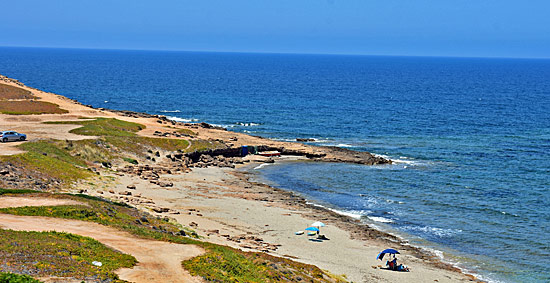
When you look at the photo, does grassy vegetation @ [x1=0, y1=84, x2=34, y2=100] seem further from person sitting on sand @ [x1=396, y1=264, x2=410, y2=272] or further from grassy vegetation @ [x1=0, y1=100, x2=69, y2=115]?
person sitting on sand @ [x1=396, y1=264, x2=410, y2=272]

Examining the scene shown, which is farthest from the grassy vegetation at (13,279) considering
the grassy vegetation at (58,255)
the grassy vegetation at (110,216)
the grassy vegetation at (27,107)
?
the grassy vegetation at (27,107)

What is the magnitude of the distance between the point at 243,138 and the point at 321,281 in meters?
61.4

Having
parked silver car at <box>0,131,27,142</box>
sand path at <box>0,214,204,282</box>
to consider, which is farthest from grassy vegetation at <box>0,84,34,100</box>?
sand path at <box>0,214,204,282</box>

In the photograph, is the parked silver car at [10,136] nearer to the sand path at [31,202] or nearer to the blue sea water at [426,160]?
the sand path at [31,202]

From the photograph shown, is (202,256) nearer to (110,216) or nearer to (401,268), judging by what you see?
(110,216)

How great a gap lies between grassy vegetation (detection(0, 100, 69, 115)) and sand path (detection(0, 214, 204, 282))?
189 feet

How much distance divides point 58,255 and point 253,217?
87.9 ft

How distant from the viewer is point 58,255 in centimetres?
3083

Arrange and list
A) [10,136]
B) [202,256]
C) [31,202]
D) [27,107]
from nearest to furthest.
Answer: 1. [202,256]
2. [31,202]
3. [10,136]
4. [27,107]

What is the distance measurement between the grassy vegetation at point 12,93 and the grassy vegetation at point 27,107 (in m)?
5.07

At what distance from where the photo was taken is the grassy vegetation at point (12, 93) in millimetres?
104062

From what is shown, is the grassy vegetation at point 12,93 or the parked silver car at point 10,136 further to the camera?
the grassy vegetation at point 12,93

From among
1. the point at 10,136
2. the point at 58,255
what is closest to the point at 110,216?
the point at 58,255

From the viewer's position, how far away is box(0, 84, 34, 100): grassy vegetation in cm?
10406
